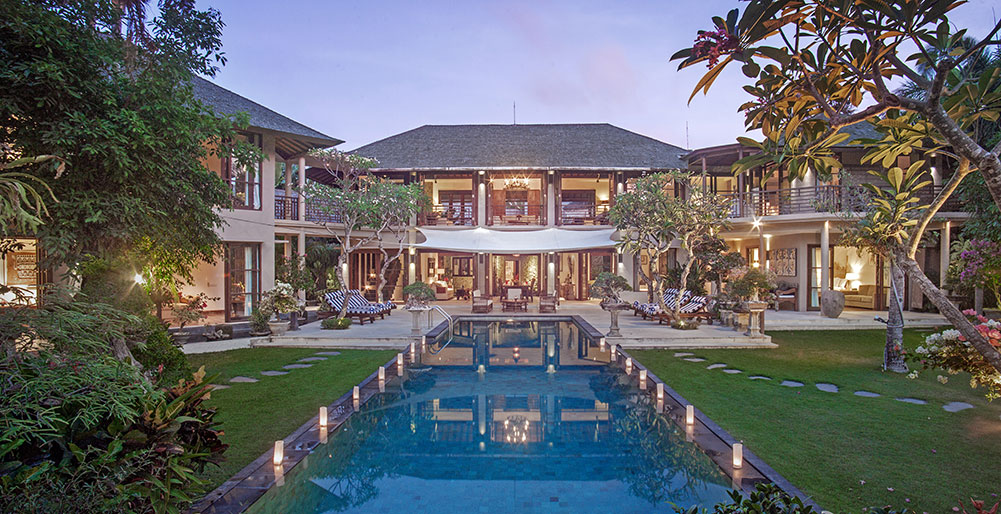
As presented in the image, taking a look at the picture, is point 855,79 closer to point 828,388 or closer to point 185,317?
point 828,388

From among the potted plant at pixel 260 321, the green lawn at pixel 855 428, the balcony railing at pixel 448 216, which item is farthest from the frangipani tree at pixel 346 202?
the green lawn at pixel 855 428

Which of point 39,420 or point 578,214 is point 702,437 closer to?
point 39,420

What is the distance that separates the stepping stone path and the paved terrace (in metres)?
4.47

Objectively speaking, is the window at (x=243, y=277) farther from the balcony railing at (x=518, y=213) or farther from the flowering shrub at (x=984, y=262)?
the flowering shrub at (x=984, y=262)

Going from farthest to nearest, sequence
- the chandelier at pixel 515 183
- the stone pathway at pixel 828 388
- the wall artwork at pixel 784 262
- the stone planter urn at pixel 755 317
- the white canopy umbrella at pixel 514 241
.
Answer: the chandelier at pixel 515 183
the wall artwork at pixel 784 262
the white canopy umbrella at pixel 514 241
the stone planter urn at pixel 755 317
the stone pathway at pixel 828 388

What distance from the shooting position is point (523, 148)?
851 inches

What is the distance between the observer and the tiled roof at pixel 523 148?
20.3 metres

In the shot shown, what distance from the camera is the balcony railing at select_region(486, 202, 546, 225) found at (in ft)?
68.5

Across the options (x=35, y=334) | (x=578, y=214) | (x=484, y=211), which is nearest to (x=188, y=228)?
(x=35, y=334)

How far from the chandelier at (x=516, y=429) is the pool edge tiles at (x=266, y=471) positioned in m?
1.99

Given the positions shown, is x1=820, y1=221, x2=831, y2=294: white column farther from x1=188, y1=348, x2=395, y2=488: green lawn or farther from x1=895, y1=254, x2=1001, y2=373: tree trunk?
x1=895, y1=254, x2=1001, y2=373: tree trunk

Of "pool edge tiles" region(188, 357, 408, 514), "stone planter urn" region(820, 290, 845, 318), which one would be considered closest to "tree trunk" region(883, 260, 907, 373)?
"stone planter urn" region(820, 290, 845, 318)

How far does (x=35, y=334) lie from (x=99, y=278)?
4732 mm

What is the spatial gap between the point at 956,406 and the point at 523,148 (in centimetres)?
1707
